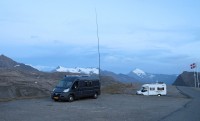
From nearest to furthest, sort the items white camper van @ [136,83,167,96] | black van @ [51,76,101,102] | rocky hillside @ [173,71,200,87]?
black van @ [51,76,101,102]
white camper van @ [136,83,167,96]
rocky hillside @ [173,71,200,87]

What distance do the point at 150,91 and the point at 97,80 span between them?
1637cm

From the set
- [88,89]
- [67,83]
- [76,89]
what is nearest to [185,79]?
[88,89]

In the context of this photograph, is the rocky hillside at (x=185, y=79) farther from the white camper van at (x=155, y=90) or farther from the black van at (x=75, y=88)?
the black van at (x=75, y=88)

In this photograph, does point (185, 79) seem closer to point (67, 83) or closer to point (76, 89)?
point (76, 89)

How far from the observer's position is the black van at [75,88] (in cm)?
3701

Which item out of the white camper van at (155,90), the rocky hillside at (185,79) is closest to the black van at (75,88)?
the white camper van at (155,90)

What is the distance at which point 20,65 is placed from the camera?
141125 millimetres

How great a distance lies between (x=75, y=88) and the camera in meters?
38.2

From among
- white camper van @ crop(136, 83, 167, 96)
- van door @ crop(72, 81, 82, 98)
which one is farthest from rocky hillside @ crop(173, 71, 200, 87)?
van door @ crop(72, 81, 82, 98)

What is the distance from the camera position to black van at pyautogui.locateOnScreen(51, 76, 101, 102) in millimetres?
37009

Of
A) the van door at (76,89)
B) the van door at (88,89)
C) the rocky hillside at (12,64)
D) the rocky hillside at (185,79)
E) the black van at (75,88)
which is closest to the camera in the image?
the black van at (75,88)

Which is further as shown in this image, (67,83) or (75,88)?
(67,83)

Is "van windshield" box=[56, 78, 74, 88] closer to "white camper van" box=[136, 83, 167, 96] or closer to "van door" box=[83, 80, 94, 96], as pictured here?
"van door" box=[83, 80, 94, 96]

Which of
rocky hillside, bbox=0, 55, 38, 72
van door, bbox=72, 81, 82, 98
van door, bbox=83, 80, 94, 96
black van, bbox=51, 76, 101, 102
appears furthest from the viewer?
rocky hillside, bbox=0, 55, 38, 72
